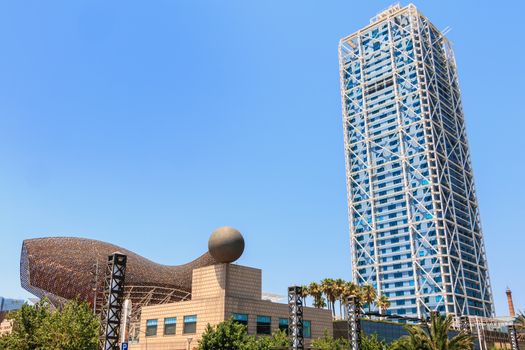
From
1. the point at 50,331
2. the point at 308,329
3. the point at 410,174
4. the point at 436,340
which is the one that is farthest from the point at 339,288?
the point at 410,174

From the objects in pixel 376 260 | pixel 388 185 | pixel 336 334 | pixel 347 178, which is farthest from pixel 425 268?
pixel 336 334

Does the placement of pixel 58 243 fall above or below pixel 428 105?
below

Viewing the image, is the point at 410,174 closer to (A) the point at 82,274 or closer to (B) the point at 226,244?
(A) the point at 82,274

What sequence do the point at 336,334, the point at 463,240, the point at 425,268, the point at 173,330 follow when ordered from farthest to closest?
the point at 463,240, the point at 425,268, the point at 336,334, the point at 173,330

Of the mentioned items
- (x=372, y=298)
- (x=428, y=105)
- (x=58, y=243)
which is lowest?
(x=372, y=298)

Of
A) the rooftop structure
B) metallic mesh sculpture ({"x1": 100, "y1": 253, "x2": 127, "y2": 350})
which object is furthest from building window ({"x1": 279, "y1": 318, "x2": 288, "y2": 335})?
the rooftop structure

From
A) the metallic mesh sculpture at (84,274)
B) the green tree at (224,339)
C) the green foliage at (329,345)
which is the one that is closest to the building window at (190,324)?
the green tree at (224,339)

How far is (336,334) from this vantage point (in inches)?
2879

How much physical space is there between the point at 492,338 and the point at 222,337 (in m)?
82.6

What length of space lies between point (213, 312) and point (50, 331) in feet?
62.1

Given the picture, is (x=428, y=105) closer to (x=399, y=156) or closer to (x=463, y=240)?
(x=399, y=156)

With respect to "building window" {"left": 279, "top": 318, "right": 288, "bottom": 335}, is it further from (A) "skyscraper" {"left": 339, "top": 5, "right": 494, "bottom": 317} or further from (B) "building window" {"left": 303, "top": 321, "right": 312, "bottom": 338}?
(A) "skyscraper" {"left": 339, "top": 5, "right": 494, "bottom": 317}

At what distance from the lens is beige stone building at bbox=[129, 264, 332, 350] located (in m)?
56.6

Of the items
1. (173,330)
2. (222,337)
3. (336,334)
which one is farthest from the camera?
(336,334)
